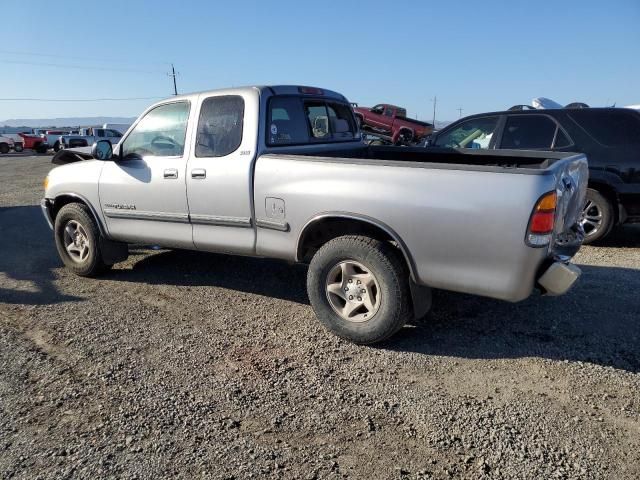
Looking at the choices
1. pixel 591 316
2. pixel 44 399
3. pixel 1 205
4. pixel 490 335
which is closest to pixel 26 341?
pixel 44 399

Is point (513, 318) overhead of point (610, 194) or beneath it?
beneath

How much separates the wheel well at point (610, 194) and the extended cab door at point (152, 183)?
5.03 meters

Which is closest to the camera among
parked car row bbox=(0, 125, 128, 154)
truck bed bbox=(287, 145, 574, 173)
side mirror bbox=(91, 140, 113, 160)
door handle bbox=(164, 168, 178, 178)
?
truck bed bbox=(287, 145, 574, 173)

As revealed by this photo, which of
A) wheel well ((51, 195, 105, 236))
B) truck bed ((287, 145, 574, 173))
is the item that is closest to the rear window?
truck bed ((287, 145, 574, 173))

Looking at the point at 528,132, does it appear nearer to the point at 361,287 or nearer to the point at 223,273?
the point at 361,287

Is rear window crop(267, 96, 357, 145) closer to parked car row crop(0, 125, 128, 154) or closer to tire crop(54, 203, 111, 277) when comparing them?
tire crop(54, 203, 111, 277)

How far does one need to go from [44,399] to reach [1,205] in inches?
386

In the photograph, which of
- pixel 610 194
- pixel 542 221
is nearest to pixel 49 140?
pixel 610 194

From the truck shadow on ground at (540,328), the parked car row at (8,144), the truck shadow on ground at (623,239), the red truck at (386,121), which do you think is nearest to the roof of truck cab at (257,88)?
the truck shadow on ground at (540,328)

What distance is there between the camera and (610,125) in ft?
20.7

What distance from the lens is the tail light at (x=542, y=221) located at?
3.02 metres

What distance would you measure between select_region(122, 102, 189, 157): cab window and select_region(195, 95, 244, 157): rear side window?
0.22 meters

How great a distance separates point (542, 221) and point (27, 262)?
19.3 feet

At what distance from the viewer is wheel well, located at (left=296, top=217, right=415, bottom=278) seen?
3.53 metres
